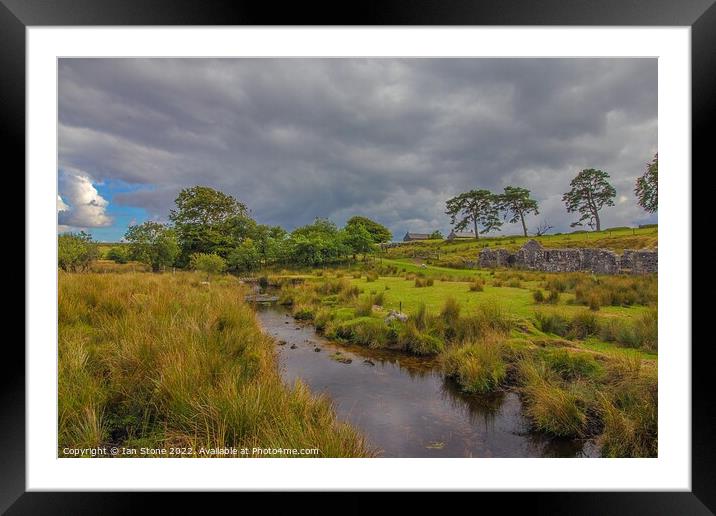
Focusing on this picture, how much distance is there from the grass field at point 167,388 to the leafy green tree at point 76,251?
0.15 metres

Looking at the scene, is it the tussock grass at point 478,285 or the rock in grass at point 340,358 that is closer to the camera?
the rock in grass at point 340,358

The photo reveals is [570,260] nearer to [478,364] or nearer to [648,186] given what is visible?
[648,186]

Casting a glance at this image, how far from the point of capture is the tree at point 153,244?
320 cm

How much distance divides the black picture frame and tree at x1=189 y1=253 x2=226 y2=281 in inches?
89.0

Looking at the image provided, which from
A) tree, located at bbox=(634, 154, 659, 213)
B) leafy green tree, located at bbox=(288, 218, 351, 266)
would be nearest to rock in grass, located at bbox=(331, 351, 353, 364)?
leafy green tree, located at bbox=(288, 218, 351, 266)

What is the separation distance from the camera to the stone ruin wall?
3.41 meters

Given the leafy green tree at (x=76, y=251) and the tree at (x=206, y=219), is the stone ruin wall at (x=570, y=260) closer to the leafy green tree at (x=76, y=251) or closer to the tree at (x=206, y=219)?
the tree at (x=206, y=219)

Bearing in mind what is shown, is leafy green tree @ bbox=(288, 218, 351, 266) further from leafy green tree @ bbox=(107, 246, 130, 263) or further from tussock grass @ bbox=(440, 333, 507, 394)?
tussock grass @ bbox=(440, 333, 507, 394)

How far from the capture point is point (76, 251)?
2914 mm

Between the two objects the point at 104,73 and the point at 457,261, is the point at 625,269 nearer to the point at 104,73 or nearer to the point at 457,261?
the point at 457,261

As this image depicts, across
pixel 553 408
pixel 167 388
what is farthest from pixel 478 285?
pixel 167 388
